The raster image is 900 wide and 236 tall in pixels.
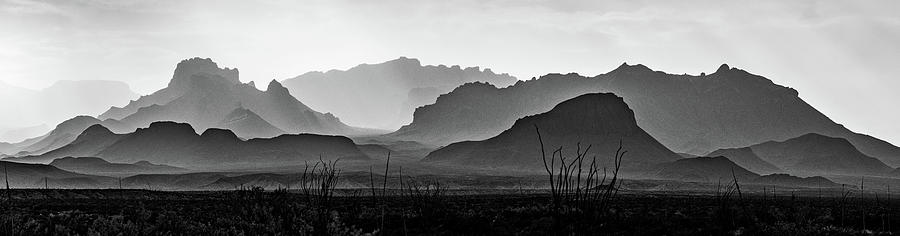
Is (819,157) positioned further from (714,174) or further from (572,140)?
(572,140)

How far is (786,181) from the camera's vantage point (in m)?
129

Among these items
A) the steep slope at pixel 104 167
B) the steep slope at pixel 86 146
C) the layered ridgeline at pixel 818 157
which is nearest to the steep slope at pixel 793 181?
the layered ridgeline at pixel 818 157

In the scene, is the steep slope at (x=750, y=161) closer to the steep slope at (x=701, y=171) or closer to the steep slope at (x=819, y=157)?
the steep slope at (x=819, y=157)

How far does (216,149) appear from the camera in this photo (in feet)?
520

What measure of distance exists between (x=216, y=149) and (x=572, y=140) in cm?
7370

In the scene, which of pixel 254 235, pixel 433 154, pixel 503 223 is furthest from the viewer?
pixel 433 154

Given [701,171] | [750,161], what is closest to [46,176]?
[701,171]

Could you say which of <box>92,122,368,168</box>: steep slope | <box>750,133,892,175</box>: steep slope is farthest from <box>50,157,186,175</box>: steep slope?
<box>750,133,892,175</box>: steep slope

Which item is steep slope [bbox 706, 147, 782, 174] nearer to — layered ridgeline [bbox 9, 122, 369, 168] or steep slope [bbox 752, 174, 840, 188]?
steep slope [bbox 752, 174, 840, 188]

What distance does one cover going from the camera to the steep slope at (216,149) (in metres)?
154

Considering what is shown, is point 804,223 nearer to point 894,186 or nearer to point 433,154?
point 894,186

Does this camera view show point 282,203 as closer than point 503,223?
Yes

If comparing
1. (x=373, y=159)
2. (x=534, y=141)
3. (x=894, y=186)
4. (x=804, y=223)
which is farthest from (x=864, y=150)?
(x=804, y=223)

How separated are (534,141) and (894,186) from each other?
62.7 metres
